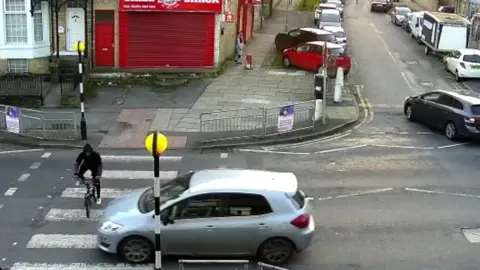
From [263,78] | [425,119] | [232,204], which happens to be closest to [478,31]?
[263,78]

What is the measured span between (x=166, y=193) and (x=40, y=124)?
10.9 meters

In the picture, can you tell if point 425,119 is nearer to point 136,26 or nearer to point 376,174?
point 376,174

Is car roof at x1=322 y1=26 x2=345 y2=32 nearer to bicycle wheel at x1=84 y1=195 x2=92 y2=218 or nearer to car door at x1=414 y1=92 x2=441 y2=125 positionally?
car door at x1=414 y1=92 x2=441 y2=125

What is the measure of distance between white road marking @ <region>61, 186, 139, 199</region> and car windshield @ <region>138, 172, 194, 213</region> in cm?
295

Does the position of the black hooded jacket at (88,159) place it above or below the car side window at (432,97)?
below

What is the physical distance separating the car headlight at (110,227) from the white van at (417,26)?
33686 millimetres

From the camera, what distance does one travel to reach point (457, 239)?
537 inches

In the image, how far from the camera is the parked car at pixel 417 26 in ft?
140

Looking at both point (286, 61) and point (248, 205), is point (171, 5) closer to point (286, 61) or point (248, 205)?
point (286, 61)

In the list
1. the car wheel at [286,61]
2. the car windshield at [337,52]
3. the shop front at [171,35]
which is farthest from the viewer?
the car wheel at [286,61]

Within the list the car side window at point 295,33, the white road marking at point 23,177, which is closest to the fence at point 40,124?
the white road marking at point 23,177

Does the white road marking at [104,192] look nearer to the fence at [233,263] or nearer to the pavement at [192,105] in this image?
the pavement at [192,105]

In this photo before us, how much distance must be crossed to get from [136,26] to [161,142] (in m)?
20.2

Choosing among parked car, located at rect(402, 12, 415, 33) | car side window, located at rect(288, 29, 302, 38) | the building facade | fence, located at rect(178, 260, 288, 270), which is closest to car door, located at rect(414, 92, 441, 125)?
fence, located at rect(178, 260, 288, 270)
